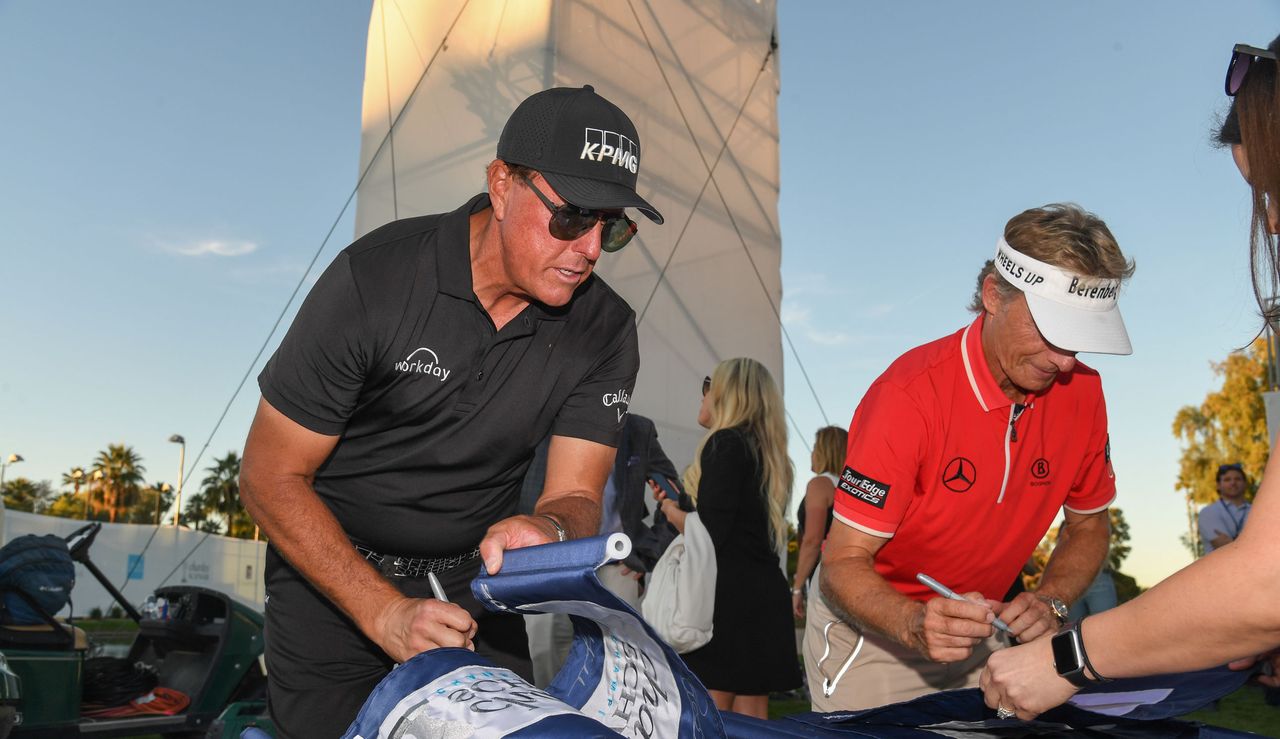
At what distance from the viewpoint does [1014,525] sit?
8.29ft

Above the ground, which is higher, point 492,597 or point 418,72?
point 418,72

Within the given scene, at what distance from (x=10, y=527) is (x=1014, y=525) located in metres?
17.9

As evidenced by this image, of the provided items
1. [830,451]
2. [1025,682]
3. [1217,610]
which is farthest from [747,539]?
[1217,610]

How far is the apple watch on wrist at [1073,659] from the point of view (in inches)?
59.0

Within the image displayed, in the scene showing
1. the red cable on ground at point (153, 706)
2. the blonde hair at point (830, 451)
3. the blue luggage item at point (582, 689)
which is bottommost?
the red cable on ground at point (153, 706)

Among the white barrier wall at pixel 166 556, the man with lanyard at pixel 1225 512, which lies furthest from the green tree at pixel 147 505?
the man with lanyard at pixel 1225 512

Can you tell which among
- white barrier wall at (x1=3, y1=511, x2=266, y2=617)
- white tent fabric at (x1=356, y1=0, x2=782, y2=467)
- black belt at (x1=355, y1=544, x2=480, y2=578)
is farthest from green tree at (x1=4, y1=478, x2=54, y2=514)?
black belt at (x1=355, y1=544, x2=480, y2=578)

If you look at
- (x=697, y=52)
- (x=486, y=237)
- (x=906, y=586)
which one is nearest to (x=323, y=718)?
(x=486, y=237)

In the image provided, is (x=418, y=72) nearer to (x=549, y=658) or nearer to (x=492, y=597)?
(x=549, y=658)

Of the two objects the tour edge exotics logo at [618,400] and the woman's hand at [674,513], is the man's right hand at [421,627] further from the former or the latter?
the woman's hand at [674,513]

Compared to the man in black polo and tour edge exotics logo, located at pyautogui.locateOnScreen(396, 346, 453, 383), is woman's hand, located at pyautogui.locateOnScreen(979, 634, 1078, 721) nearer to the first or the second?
the man in black polo

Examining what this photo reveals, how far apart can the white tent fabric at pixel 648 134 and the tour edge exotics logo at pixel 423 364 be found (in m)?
5.64

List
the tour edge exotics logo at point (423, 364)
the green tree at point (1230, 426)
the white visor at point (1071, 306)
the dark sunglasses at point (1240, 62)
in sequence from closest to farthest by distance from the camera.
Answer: the dark sunglasses at point (1240, 62)
the tour edge exotics logo at point (423, 364)
the white visor at point (1071, 306)
the green tree at point (1230, 426)

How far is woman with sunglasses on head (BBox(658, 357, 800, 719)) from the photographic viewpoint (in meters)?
4.30
